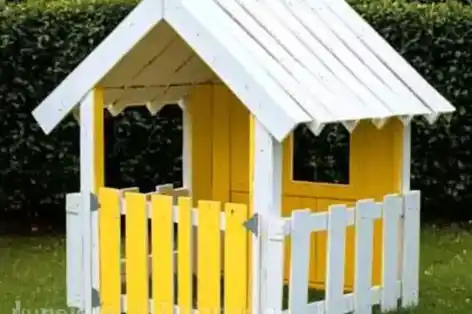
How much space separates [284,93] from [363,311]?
1597 millimetres

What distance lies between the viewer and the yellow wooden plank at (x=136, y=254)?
6457 mm

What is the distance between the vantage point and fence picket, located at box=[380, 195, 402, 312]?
6836 mm

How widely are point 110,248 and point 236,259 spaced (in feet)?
3.09

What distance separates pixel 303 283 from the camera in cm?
614

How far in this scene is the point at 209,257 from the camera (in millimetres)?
6184

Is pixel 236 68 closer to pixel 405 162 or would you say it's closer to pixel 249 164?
pixel 249 164

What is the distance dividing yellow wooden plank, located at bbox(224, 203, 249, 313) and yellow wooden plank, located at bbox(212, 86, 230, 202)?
1.61 m

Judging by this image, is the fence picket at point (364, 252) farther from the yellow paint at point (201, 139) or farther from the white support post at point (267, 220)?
the yellow paint at point (201, 139)

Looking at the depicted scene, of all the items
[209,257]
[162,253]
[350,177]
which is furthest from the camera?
[350,177]

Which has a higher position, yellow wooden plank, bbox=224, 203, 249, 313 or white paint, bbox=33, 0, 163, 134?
white paint, bbox=33, 0, 163, 134

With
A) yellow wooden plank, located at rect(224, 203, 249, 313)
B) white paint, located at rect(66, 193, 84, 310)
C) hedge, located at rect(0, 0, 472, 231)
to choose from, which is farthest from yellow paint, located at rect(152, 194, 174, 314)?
hedge, located at rect(0, 0, 472, 231)

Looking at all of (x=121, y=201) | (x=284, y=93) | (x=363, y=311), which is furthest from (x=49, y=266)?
(x=284, y=93)

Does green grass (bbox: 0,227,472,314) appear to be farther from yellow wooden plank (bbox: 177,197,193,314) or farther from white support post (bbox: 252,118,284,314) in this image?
white support post (bbox: 252,118,284,314)

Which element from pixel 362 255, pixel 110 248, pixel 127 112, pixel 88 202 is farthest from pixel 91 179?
pixel 127 112
